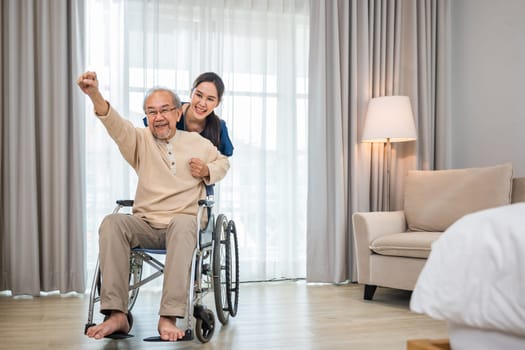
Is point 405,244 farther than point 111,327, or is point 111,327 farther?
point 405,244

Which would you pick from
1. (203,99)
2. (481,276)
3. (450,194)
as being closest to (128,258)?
(203,99)

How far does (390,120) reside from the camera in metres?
3.69

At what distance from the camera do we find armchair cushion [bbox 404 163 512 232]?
3262 millimetres

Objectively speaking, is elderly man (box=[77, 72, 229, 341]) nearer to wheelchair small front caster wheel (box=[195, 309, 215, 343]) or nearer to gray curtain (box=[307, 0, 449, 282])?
wheelchair small front caster wheel (box=[195, 309, 215, 343])

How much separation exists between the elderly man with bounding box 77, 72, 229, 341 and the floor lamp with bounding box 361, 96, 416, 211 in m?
1.42

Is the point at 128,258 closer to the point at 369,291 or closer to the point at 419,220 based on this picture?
the point at 369,291

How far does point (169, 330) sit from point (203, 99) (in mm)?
1159

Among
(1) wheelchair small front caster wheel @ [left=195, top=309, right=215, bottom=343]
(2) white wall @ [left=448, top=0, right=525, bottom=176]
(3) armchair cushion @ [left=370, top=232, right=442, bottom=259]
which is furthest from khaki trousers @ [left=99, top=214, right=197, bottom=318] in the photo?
(2) white wall @ [left=448, top=0, right=525, bottom=176]

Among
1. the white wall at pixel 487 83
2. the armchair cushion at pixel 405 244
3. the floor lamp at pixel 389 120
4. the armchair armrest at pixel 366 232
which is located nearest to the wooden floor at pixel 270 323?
the armchair armrest at pixel 366 232

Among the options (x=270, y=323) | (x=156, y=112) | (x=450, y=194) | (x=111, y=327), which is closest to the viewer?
(x=111, y=327)

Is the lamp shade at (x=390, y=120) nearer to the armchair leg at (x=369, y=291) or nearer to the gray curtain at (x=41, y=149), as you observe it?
the armchair leg at (x=369, y=291)

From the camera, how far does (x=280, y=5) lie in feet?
12.9

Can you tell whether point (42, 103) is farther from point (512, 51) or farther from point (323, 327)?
point (512, 51)

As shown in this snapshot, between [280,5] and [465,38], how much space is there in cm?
133
